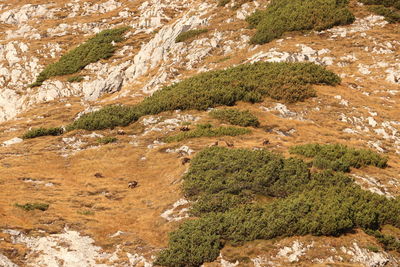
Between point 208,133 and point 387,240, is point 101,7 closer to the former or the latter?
point 208,133

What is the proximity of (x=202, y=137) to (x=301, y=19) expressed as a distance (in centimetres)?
2328

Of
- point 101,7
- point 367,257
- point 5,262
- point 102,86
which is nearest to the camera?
point 5,262

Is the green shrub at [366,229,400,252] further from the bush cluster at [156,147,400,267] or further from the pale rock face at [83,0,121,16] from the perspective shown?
the pale rock face at [83,0,121,16]

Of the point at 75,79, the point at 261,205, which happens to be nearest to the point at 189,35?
the point at 75,79

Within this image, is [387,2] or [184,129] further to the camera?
[387,2]

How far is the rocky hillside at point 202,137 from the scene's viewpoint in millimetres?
15164

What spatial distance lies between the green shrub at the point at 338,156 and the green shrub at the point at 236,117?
18.0ft

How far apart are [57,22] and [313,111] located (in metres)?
48.2

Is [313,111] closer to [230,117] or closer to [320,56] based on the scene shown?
[230,117]

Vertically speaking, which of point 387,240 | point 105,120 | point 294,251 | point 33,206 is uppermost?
point 33,206

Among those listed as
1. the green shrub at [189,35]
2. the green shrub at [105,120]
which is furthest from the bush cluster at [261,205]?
the green shrub at [189,35]

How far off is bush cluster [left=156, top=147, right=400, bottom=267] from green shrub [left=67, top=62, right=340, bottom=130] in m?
9.94

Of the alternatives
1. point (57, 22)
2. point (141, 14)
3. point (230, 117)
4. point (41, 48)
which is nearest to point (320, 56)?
point (230, 117)

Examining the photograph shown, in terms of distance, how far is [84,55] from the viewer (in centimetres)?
5206
